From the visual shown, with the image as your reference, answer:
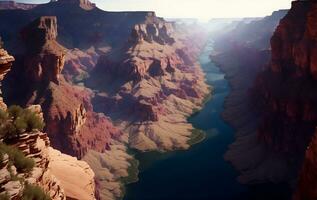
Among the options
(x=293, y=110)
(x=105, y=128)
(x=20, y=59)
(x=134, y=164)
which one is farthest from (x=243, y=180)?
(x=20, y=59)

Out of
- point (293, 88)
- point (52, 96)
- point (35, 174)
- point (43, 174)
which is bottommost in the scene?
point (52, 96)

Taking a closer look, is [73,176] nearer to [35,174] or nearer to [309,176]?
[35,174]

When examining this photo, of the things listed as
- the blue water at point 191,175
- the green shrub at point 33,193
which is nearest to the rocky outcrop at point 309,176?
the green shrub at point 33,193

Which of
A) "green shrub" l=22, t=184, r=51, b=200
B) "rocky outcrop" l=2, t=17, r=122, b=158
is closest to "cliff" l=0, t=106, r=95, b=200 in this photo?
"green shrub" l=22, t=184, r=51, b=200

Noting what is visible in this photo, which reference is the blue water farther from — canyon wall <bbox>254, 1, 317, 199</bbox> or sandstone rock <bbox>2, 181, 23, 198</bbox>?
sandstone rock <bbox>2, 181, 23, 198</bbox>

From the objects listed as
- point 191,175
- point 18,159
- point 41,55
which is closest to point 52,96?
point 41,55

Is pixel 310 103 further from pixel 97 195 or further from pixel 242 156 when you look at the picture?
pixel 97 195
